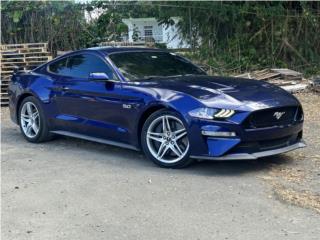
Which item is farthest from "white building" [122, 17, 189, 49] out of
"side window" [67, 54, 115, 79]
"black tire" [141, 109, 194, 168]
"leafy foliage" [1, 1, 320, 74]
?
"black tire" [141, 109, 194, 168]

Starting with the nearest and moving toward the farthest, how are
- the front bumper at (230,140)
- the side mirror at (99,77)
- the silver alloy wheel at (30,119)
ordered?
the front bumper at (230,140) < the side mirror at (99,77) < the silver alloy wheel at (30,119)

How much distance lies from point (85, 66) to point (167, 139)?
6.36 ft

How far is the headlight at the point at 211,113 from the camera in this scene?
6.03 m

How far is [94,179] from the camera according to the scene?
6.17m

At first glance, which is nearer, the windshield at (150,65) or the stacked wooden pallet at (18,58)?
the windshield at (150,65)

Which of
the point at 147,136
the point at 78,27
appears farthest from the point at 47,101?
the point at 78,27

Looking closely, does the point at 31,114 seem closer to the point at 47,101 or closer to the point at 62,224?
the point at 47,101

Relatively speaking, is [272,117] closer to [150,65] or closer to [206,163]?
[206,163]

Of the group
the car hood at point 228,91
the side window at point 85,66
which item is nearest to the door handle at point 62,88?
the side window at point 85,66

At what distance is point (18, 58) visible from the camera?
13008mm

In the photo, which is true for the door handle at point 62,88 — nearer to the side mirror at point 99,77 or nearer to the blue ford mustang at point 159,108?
the blue ford mustang at point 159,108

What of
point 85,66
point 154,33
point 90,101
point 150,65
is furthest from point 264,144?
point 154,33

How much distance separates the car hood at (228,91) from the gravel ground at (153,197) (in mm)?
784

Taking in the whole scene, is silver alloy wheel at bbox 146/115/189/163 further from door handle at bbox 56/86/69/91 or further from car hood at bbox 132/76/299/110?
door handle at bbox 56/86/69/91
